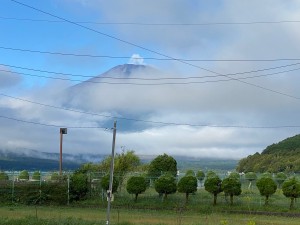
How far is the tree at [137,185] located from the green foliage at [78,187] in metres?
3.87

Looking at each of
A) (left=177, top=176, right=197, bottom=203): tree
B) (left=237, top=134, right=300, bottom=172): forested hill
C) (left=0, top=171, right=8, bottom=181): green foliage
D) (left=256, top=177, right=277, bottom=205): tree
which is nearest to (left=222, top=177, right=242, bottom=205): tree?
(left=256, top=177, right=277, bottom=205): tree

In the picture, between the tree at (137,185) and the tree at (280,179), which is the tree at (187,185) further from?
the tree at (280,179)

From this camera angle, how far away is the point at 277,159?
89.3 m

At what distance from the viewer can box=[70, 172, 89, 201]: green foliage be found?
42.2 metres

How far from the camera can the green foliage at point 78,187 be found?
4225 cm

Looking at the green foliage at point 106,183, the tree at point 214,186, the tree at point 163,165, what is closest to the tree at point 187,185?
the tree at point 214,186

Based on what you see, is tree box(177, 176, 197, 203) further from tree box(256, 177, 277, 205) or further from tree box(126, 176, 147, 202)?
tree box(256, 177, 277, 205)

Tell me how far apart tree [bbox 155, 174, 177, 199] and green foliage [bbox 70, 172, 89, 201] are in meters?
6.22

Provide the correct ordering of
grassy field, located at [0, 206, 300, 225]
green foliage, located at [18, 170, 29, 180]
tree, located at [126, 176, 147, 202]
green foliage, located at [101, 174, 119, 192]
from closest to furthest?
grassy field, located at [0, 206, 300, 225]
tree, located at [126, 176, 147, 202]
green foliage, located at [101, 174, 119, 192]
green foliage, located at [18, 170, 29, 180]

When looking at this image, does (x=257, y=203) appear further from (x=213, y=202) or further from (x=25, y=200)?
(x=25, y=200)

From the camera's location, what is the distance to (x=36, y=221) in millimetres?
19844

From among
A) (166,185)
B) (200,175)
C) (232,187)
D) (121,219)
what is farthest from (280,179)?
(121,219)

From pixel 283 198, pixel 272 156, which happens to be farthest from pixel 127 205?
pixel 272 156

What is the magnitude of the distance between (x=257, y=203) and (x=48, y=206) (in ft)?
52.1
